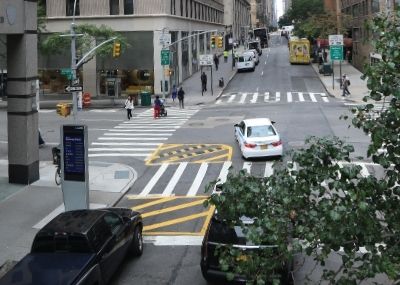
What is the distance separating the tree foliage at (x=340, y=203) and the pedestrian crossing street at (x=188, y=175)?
1176 centimetres

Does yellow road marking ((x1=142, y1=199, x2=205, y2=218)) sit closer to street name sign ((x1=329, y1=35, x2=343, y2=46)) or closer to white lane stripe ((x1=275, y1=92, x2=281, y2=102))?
white lane stripe ((x1=275, y1=92, x2=281, y2=102))

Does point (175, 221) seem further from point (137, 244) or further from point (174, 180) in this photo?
point (174, 180)

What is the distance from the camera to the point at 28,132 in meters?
19.6

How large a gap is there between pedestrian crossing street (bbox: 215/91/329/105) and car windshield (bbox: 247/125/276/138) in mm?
21814

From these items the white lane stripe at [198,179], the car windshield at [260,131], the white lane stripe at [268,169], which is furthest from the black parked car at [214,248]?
the car windshield at [260,131]

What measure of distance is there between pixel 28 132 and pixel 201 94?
112 feet

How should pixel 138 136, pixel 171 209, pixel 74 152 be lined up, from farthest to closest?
pixel 138 136
pixel 171 209
pixel 74 152

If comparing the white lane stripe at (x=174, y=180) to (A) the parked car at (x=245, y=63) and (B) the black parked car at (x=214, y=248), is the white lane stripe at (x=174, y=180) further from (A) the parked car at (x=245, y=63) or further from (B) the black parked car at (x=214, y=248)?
(A) the parked car at (x=245, y=63)

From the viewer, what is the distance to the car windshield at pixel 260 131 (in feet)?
76.3

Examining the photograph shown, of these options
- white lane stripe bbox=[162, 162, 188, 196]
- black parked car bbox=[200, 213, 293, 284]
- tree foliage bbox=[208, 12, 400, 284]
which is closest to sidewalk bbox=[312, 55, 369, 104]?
white lane stripe bbox=[162, 162, 188, 196]

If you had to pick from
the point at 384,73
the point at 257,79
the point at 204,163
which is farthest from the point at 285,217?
the point at 257,79

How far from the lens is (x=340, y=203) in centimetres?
546

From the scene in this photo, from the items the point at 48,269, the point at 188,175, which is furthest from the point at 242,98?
the point at 48,269

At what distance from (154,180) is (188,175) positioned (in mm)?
1333
